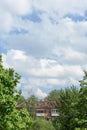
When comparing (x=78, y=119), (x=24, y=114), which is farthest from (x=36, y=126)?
(x=24, y=114)

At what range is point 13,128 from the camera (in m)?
33.4

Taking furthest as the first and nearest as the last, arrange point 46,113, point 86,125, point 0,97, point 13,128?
point 46,113 < point 86,125 < point 13,128 < point 0,97

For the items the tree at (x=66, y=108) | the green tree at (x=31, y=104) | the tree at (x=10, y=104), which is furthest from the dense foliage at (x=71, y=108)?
the green tree at (x=31, y=104)

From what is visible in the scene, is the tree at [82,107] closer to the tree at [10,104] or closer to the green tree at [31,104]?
the tree at [10,104]

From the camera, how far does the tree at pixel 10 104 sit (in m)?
31.8

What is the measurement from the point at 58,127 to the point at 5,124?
29811 mm

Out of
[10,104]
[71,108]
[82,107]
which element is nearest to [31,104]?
[71,108]

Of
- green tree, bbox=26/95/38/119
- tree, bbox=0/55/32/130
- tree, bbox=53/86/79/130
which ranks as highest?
green tree, bbox=26/95/38/119

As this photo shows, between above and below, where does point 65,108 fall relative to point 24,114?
above

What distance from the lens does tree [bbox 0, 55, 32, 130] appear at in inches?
1254

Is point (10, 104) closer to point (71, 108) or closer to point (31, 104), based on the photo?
point (71, 108)

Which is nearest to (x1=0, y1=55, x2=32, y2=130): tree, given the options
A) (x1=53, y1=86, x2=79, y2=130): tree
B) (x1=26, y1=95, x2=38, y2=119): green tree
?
(x1=53, y1=86, x2=79, y2=130): tree

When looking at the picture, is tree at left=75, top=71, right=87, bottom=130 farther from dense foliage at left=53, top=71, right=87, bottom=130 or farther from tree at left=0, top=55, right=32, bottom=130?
tree at left=0, top=55, right=32, bottom=130

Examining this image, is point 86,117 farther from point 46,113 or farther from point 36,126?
point 46,113
